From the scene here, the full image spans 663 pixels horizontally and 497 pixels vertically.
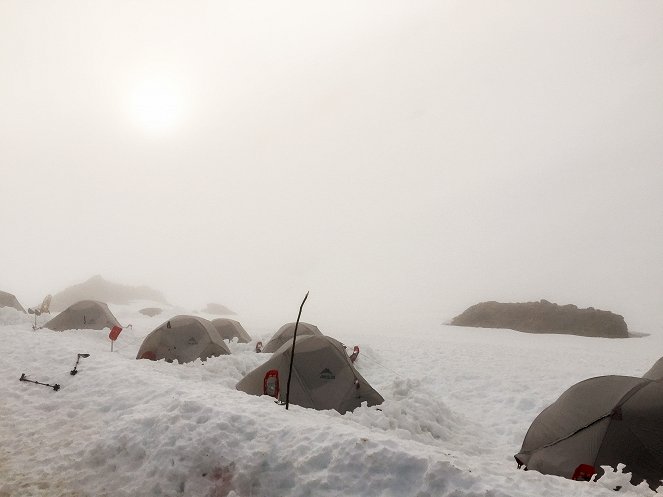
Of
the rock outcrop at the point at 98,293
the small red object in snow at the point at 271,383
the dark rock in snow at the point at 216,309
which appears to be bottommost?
the dark rock in snow at the point at 216,309

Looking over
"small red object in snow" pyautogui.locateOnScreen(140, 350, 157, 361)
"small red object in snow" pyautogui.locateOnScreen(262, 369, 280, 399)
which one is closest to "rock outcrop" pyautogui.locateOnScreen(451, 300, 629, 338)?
"small red object in snow" pyautogui.locateOnScreen(140, 350, 157, 361)

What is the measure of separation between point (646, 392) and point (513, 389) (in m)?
7.69

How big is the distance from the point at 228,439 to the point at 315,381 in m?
4.61

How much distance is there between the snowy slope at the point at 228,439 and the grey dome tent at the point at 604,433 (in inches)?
53.5

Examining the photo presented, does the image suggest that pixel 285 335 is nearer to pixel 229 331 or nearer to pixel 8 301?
pixel 229 331

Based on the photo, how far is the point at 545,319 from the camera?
34.1 m

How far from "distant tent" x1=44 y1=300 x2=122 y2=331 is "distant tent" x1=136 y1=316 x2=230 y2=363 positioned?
10.3 meters

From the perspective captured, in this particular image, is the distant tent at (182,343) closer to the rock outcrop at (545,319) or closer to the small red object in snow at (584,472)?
the small red object in snow at (584,472)

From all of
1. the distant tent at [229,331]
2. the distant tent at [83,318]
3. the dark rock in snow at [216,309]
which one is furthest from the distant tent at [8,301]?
the dark rock in snow at [216,309]

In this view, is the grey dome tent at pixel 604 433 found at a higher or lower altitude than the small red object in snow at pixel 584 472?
higher

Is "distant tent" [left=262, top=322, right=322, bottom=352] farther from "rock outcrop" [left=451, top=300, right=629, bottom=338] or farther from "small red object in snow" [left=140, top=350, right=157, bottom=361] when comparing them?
"rock outcrop" [left=451, top=300, right=629, bottom=338]

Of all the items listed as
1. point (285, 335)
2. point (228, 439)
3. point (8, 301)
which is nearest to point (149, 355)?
point (285, 335)

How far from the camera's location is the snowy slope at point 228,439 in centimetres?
505

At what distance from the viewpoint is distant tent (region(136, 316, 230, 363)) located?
1573cm
